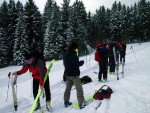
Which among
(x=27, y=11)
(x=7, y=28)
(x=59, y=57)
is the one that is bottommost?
(x=59, y=57)

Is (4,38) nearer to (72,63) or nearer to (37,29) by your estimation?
(37,29)

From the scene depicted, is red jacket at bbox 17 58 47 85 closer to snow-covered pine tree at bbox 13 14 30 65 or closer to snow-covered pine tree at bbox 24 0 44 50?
snow-covered pine tree at bbox 13 14 30 65

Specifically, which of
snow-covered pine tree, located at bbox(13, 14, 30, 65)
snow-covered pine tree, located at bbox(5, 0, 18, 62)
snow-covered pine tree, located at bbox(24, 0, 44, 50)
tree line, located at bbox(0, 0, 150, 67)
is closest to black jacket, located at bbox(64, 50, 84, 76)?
tree line, located at bbox(0, 0, 150, 67)

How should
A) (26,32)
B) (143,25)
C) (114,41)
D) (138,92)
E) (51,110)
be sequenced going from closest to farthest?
1. (51,110)
2. (138,92)
3. (114,41)
4. (26,32)
5. (143,25)

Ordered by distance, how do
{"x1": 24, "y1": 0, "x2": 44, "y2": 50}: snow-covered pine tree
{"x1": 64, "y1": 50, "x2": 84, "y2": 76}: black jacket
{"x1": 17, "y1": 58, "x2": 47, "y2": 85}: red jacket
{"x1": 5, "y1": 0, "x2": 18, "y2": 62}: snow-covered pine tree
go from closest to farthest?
{"x1": 17, "y1": 58, "x2": 47, "y2": 85}: red jacket < {"x1": 64, "y1": 50, "x2": 84, "y2": 76}: black jacket < {"x1": 24, "y1": 0, "x2": 44, "y2": 50}: snow-covered pine tree < {"x1": 5, "y1": 0, "x2": 18, "y2": 62}: snow-covered pine tree

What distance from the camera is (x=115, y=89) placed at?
30.2 feet

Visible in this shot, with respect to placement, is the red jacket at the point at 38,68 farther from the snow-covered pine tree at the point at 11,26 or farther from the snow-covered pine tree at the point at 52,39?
the snow-covered pine tree at the point at 11,26

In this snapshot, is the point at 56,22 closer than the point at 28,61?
No

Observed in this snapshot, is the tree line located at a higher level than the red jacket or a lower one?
higher

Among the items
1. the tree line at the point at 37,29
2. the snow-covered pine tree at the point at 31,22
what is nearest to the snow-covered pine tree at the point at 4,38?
the tree line at the point at 37,29

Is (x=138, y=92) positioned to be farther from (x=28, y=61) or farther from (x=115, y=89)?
(x=28, y=61)

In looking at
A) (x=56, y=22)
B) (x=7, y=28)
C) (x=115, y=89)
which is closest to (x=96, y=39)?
(x=56, y=22)

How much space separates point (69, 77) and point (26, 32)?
124 ft

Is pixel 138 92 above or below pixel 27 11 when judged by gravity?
below
